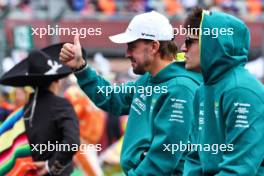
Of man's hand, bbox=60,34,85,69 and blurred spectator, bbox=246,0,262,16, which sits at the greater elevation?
man's hand, bbox=60,34,85,69

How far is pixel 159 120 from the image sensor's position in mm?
6270

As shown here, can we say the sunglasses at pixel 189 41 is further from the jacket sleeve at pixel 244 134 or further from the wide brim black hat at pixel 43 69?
the wide brim black hat at pixel 43 69

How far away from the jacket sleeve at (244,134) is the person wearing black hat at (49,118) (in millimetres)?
2809

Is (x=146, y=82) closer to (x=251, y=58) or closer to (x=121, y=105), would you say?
(x=121, y=105)

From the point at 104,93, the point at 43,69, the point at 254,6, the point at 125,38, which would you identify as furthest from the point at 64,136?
the point at 254,6

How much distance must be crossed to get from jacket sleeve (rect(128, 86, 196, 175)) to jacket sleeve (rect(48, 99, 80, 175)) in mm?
1628

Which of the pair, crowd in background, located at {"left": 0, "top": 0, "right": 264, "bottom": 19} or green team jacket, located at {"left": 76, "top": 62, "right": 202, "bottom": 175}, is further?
crowd in background, located at {"left": 0, "top": 0, "right": 264, "bottom": 19}

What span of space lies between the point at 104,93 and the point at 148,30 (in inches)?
25.8

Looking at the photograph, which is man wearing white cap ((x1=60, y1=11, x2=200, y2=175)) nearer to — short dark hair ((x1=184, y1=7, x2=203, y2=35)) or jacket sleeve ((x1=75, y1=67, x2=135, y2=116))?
jacket sleeve ((x1=75, y1=67, x2=135, y2=116))

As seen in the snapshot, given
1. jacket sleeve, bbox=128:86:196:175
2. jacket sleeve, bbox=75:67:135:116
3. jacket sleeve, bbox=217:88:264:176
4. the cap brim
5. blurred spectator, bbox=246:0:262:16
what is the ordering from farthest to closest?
1. blurred spectator, bbox=246:0:262:16
2. jacket sleeve, bbox=75:67:135:116
3. the cap brim
4. jacket sleeve, bbox=128:86:196:175
5. jacket sleeve, bbox=217:88:264:176

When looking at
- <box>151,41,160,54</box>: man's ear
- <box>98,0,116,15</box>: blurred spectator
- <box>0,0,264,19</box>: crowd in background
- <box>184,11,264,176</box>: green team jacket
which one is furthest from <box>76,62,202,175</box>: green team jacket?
<box>98,0,116,15</box>: blurred spectator

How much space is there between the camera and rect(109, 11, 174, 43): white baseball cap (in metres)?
6.58

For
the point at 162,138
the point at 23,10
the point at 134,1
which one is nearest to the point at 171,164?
the point at 162,138

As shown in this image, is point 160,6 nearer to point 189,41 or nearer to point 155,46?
point 155,46
